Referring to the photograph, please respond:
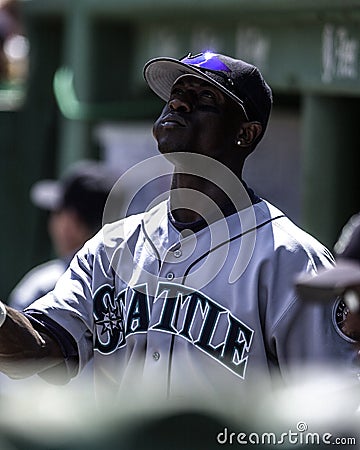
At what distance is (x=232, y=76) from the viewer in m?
2.71

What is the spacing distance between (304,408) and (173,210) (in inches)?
38.9

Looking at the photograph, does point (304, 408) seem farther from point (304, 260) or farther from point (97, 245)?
point (97, 245)

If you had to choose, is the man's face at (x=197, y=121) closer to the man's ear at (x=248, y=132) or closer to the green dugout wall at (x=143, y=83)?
the man's ear at (x=248, y=132)

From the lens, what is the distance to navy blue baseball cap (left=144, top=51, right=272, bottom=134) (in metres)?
2.69

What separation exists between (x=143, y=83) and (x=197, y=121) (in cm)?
371

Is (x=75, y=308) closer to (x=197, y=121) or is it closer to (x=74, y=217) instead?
(x=197, y=121)

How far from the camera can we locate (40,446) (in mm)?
1710

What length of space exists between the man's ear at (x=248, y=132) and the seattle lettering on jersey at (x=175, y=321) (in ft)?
1.20

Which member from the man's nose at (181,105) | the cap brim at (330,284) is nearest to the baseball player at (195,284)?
the man's nose at (181,105)

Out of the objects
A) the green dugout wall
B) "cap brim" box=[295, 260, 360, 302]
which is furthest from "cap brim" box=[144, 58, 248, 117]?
the green dugout wall

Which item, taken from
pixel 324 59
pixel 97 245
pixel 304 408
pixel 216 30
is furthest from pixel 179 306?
pixel 216 30

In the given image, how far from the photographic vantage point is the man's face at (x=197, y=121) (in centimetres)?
266

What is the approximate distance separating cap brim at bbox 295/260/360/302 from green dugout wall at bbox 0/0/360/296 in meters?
2.14

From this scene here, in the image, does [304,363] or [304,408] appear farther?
[304,363]
